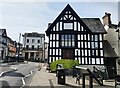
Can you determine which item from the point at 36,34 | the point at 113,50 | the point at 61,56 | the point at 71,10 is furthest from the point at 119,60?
the point at 36,34

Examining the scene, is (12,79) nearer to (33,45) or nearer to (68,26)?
(68,26)

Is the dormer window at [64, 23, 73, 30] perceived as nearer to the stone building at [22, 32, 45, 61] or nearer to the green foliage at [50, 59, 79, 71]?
the green foliage at [50, 59, 79, 71]

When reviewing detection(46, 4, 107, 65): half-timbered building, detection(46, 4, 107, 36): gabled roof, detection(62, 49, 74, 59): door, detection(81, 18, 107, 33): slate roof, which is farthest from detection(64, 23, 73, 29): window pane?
detection(62, 49, 74, 59): door

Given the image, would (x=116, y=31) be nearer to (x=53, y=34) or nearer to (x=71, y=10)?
(x=71, y=10)

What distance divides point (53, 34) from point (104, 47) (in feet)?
30.3

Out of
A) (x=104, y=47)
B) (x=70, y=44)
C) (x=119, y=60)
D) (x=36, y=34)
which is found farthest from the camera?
(x=36, y=34)

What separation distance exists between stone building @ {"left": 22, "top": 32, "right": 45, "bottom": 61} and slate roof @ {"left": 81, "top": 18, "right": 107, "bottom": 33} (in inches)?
1700

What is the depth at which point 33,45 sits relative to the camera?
270 ft

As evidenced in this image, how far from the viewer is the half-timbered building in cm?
3133

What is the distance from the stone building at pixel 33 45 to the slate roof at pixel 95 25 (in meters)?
43.2

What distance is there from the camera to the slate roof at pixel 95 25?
1297 inches

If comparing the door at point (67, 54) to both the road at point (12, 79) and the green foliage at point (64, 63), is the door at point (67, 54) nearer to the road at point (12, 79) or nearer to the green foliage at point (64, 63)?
the green foliage at point (64, 63)

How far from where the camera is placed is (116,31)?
31859 millimetres

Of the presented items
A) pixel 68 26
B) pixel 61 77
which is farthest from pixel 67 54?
pixel 61 77
